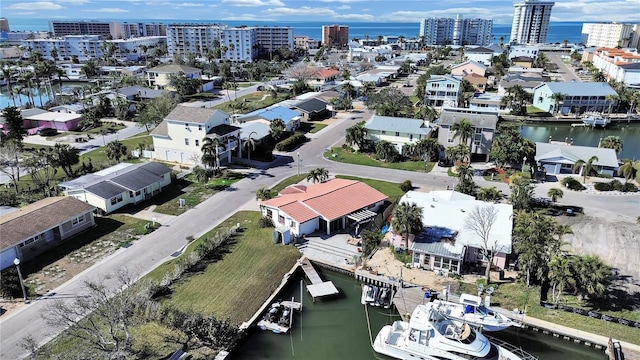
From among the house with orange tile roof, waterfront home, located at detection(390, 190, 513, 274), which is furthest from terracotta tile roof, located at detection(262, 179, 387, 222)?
waterfront home, located at detection(390, 190, 513, 274)

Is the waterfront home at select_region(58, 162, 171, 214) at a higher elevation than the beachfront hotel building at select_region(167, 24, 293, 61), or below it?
below

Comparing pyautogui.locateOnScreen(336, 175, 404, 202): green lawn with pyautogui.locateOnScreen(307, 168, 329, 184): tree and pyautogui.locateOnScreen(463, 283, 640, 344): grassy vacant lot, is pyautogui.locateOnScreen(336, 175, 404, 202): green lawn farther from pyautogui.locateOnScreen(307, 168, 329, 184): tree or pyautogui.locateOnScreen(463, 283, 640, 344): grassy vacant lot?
pyautogui.locateOnScreen(463, 283, 640, 344): grassy vacant lot

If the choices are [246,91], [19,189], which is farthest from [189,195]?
[246,91]

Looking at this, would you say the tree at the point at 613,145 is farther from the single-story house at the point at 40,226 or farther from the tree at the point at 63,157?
the tree at the point at 63,157

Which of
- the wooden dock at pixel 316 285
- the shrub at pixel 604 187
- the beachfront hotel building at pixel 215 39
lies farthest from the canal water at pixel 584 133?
the beachfront hotel building at pixel 215 39

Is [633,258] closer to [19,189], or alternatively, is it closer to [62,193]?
[62,193]

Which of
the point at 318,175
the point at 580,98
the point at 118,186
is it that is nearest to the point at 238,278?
the point at 318,175
